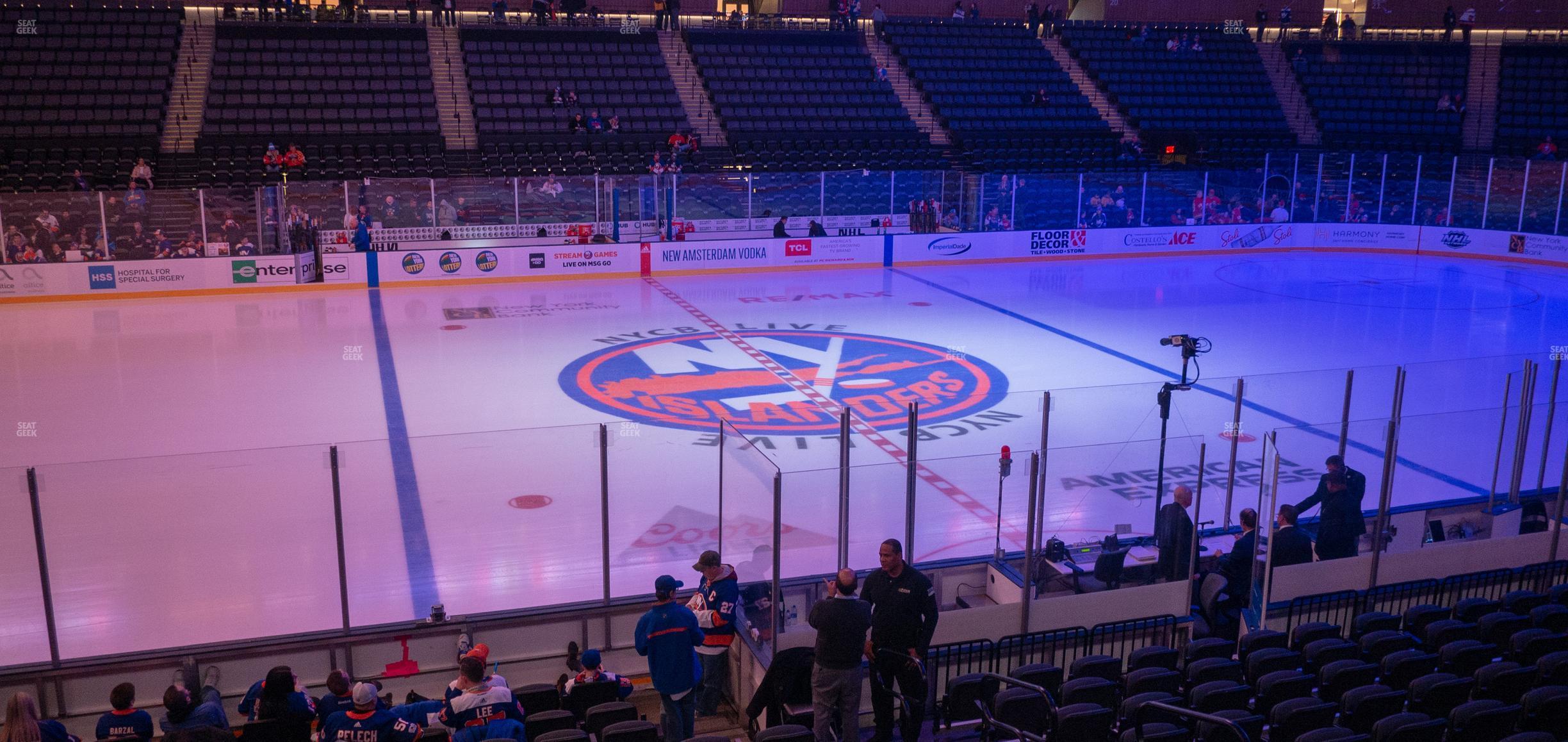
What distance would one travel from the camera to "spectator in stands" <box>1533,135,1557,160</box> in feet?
110

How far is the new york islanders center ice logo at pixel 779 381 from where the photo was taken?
15.2 metres

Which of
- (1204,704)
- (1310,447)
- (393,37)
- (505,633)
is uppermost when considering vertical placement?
(393,37)

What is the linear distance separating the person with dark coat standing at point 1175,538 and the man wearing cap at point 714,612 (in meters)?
3.15

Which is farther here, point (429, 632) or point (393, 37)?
point (393, 37)

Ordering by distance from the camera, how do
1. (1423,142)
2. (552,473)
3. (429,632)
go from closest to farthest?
1. (429,632)
2. (552,473)
3. (1423,142)

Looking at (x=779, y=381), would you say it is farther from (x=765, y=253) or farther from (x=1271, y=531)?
(x=765, y=253)

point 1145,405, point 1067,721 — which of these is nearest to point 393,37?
point 1145,405

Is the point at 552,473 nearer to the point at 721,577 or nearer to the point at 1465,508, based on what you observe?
Result: the point at 721,577

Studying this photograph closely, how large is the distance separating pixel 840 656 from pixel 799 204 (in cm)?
2371

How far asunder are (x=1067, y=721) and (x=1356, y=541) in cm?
463

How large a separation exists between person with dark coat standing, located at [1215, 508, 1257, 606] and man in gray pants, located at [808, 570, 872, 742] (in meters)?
3.28

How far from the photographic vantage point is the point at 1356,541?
31.8 ft

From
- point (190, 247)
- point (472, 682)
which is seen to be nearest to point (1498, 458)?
point (472, 682)

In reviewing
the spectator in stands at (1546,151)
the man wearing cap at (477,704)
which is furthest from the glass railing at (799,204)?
the man wearing cap at (477,704)
